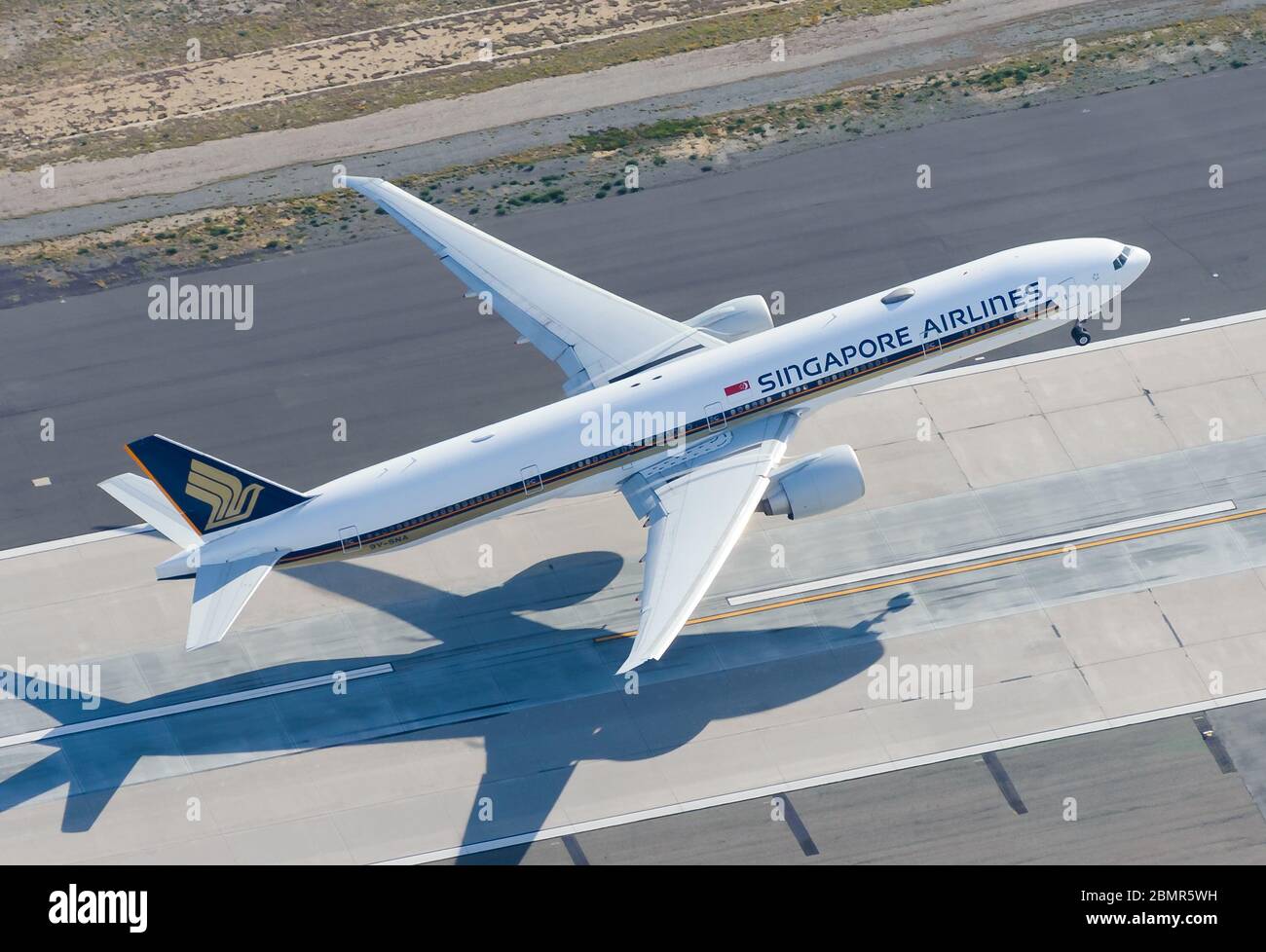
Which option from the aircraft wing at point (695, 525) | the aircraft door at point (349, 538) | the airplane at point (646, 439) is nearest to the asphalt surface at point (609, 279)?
the airplane at point (646, 439)

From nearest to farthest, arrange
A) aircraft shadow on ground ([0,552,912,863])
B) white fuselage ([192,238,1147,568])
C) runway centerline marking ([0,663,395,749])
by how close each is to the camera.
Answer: aircraft shadow on ground ([0,552,912,863]) → white fuselage ([192,238,1147,568]) → runway centerline marking ([0,663,395,749])

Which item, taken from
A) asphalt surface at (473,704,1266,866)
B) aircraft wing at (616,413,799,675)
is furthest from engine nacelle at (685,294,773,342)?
asphalt surface at (473,704,1266,866)

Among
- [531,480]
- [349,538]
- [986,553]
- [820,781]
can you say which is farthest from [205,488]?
[986,553]

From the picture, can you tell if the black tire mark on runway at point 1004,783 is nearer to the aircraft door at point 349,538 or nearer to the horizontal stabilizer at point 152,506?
the aircraft door at point 349,538

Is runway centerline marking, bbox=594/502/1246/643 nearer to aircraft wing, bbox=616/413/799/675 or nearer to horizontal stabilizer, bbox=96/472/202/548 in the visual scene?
aircraft wing, bbox=616/413/799/675

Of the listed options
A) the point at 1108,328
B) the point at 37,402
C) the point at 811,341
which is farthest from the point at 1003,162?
the point at 37,402

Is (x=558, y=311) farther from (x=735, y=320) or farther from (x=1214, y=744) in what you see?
(x=1214, y=744)

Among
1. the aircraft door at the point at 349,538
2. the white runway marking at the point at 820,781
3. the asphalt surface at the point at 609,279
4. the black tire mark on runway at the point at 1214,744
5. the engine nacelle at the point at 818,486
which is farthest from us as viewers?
the asphalt surface at the point at 609,279

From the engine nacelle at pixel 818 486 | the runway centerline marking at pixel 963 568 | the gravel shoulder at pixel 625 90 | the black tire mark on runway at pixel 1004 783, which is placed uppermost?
the gravel shoulder at pixel 625 90
